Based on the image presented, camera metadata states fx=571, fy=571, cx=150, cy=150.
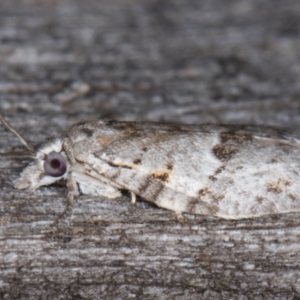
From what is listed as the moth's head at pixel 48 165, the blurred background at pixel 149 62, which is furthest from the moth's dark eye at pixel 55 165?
the blurred background at pixel 149 62

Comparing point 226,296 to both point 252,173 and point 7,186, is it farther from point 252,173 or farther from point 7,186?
point 7,186

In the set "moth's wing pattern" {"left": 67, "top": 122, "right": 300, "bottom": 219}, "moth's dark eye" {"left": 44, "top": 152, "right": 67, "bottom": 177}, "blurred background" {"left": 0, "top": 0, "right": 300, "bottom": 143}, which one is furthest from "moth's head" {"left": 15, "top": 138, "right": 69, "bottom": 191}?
"blurred background" {"left": 0, "top": 0, "right": 300, "bottom": 143}

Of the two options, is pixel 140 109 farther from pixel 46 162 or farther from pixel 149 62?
pixel 46 162

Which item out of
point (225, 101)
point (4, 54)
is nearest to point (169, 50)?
point (225, 101)

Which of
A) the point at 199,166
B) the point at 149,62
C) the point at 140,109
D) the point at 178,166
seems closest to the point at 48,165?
the point at 178,166

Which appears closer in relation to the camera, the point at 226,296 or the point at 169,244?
the point at 226,296

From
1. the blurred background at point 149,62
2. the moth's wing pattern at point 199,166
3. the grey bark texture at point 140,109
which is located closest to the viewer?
the grey bark texture at point 140,109

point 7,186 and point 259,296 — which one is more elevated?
point 7,186

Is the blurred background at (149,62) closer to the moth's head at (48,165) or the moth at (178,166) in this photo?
the moth's head at (48,165)
